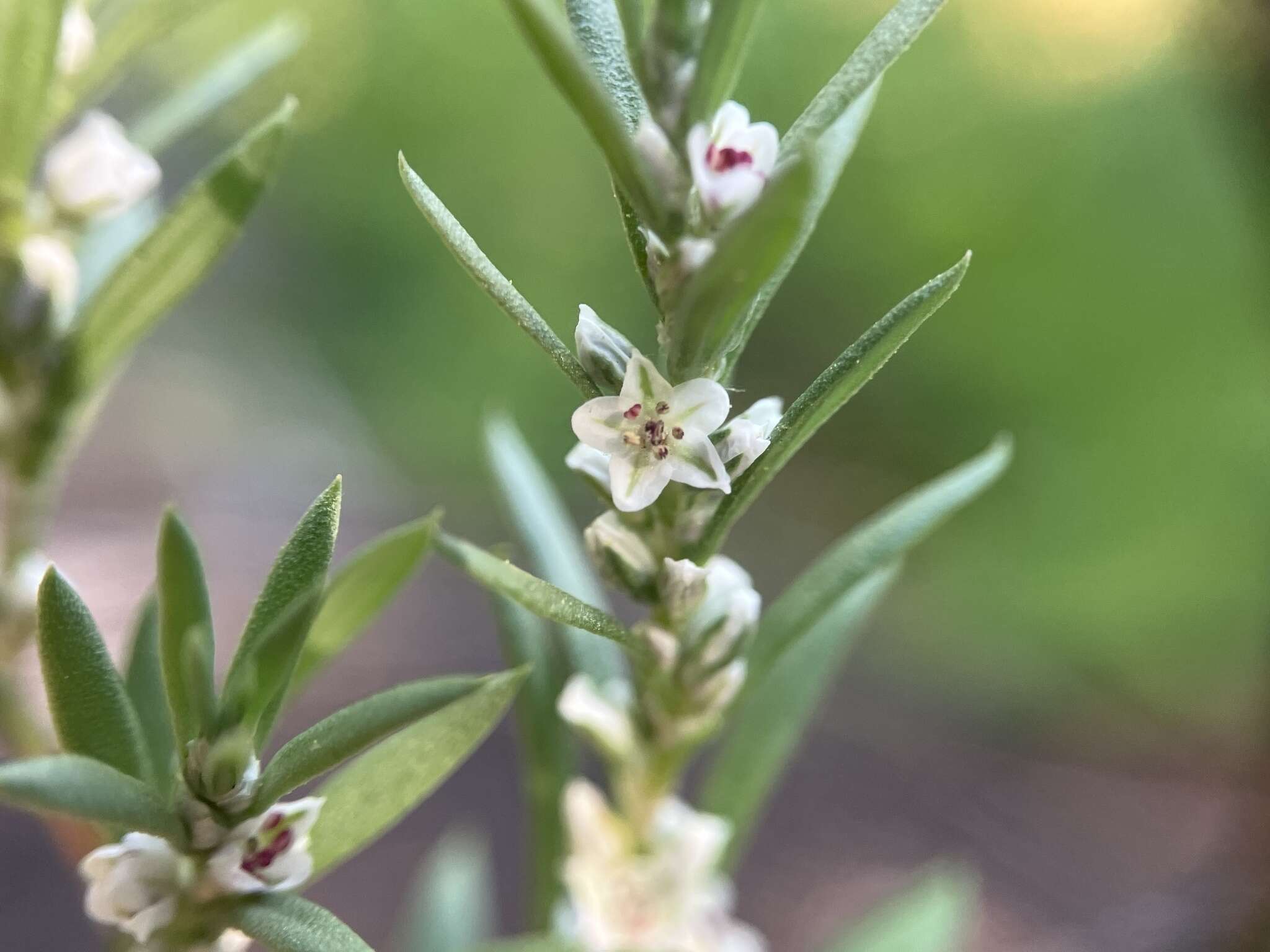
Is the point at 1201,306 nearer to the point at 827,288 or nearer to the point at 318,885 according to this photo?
the point at 827,288

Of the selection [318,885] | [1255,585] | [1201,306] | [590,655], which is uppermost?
[590,655]

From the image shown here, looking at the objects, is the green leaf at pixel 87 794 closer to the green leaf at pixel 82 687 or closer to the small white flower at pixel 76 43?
the green leaf at pixel 82 687

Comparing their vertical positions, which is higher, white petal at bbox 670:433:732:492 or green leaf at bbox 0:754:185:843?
green leaf at bbox 0:754:185:843

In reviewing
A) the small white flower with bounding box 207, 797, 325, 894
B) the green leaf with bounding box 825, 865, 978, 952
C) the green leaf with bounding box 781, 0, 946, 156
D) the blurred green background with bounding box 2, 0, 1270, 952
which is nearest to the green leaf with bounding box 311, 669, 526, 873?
the small white flower with bounding box 207, 797, 325, 894

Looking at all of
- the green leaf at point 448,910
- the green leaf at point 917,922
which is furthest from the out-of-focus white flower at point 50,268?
the green leaf at point 917,922

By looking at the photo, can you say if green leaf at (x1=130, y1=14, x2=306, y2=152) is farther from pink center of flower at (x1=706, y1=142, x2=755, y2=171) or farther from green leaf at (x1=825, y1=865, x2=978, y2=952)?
green leaf at (x1=825, y1=865, x2=978, y2=952)

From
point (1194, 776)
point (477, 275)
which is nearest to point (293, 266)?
point (477, 275)
